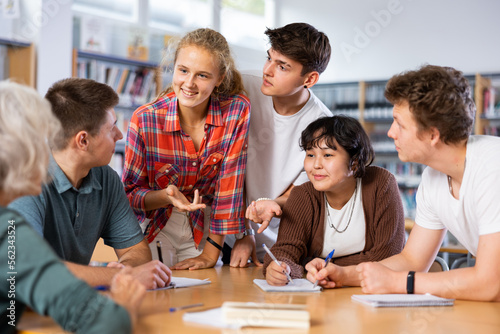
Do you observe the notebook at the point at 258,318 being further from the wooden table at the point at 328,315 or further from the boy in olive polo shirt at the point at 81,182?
the boy in olive polo shirt at the point at 81,182

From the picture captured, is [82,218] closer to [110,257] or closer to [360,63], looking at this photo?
[110,257]

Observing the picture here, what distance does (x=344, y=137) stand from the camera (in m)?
2.08

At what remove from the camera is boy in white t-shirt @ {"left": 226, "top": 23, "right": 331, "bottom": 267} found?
7.68ft

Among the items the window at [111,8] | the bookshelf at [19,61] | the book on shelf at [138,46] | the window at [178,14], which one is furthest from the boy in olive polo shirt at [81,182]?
the window at [178,14]

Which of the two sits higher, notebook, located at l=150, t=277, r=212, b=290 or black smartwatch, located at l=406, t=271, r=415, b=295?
black smartwatch, located at l=406, t=271, r=415, b=295

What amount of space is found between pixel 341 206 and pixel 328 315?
837 millimetres

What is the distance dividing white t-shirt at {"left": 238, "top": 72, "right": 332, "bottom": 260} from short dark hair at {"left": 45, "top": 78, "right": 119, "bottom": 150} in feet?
2.83

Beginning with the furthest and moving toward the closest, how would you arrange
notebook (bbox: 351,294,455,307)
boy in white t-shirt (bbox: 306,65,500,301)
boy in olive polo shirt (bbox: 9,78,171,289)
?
1. boy in olive polo shirt (bbox: 9,78,171,289)
2. boy in white t-shirt (bbox: 306,65,500,301)
3. notebook (bbox: 351,294,455,307)

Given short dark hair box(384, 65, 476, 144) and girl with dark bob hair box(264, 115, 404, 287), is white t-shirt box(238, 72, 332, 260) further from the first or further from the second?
short dark hair box(384, 65, 476, 144)

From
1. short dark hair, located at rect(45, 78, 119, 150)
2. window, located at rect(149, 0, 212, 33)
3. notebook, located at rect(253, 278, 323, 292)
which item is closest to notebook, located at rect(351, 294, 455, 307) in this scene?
notebook, located at rect(253, 278, 323, 292)

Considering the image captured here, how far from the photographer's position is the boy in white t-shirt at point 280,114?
2342mm

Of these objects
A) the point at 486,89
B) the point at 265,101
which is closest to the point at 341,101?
the point at 486,89

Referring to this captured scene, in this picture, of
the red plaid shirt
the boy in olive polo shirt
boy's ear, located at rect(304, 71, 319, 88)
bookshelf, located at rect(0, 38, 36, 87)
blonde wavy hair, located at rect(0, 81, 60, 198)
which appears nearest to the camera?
blonde wavy hair, located at rect(0, 81, 60, 198)

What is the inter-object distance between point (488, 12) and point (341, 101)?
7.36 ft
